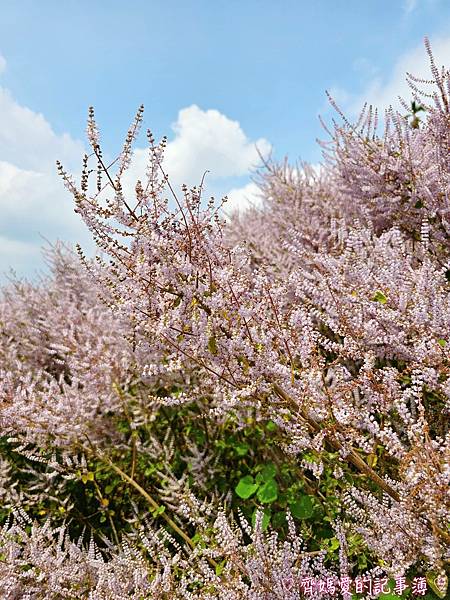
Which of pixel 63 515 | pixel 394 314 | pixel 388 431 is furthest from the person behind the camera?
pixel 63 515

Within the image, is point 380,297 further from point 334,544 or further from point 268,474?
point 334,544

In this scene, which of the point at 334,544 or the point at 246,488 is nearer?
the point at 334,544

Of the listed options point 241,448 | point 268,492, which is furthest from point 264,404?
point 241,448

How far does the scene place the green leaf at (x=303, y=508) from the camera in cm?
325

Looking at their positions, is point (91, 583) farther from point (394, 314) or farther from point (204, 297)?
point (394, 314)

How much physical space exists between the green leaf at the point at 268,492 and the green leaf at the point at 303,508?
0.14m

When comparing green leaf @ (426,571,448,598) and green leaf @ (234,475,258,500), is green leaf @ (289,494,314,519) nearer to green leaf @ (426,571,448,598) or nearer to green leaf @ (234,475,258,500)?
green leaf @ (234,475,258,500)

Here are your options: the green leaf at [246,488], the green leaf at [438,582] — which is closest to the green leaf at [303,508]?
the green leaf at [246,488]

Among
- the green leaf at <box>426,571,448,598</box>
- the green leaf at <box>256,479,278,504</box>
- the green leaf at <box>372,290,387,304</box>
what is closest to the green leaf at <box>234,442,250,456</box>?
the green leaf at <box>256,479,278,504</box>

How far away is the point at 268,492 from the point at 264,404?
1002 millimetres

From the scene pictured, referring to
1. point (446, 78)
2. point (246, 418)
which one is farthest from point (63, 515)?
point (446, 78)

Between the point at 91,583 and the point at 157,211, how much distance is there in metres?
2.35

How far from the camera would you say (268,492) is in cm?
329

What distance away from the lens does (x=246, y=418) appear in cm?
388
